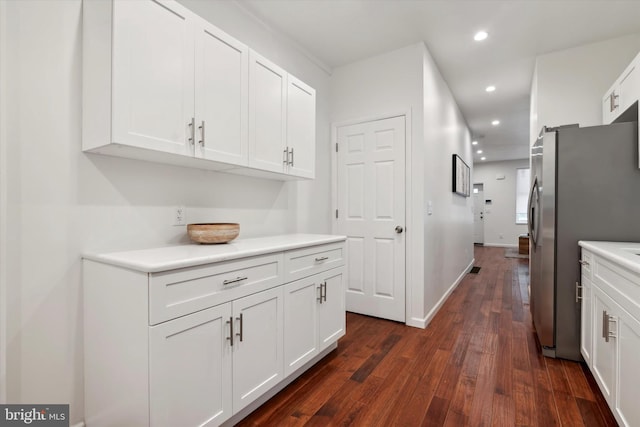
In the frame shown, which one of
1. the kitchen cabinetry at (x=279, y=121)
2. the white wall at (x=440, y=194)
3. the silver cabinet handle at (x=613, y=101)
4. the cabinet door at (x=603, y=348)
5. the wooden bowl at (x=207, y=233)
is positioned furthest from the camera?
the white wall at (x=440, y=194)

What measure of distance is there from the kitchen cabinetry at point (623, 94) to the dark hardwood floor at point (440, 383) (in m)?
1.95

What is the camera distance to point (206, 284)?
4.49 ft

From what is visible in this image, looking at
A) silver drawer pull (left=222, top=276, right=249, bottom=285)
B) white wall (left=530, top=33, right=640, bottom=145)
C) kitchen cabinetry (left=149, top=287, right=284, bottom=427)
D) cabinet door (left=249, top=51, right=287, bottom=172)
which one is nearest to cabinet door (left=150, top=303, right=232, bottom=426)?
kitchen cabinetry (left=149, top=287, right=284, bottom=427)

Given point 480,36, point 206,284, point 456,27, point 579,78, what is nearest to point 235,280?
point 206,284

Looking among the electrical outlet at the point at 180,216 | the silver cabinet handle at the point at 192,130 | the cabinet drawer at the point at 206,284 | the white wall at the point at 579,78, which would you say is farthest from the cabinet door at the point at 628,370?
the white wall at the point at 579,78

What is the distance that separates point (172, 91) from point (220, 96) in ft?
0.96

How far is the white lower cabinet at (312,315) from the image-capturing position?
1873mm

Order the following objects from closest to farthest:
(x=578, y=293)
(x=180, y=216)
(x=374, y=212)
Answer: (x=180, y=216)
(x=578, y=293)
(x=374, y=212)

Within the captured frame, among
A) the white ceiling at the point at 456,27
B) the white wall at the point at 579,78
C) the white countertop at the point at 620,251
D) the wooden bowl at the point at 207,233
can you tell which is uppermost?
the white ceiling at the point at 456,27

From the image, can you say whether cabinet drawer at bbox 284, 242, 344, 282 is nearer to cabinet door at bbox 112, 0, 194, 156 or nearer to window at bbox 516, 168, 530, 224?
cabinet door at bbox 112, 0, 194, 156

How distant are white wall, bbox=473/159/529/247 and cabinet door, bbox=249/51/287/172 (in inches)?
369

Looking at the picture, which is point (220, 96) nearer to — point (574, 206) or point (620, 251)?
point (620, 251)

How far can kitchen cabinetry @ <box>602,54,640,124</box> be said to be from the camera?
2.11 meters

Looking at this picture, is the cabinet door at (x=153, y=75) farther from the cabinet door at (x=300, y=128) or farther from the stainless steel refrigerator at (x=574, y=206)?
the stainless steel refrigerator at (x=574, y=206)
